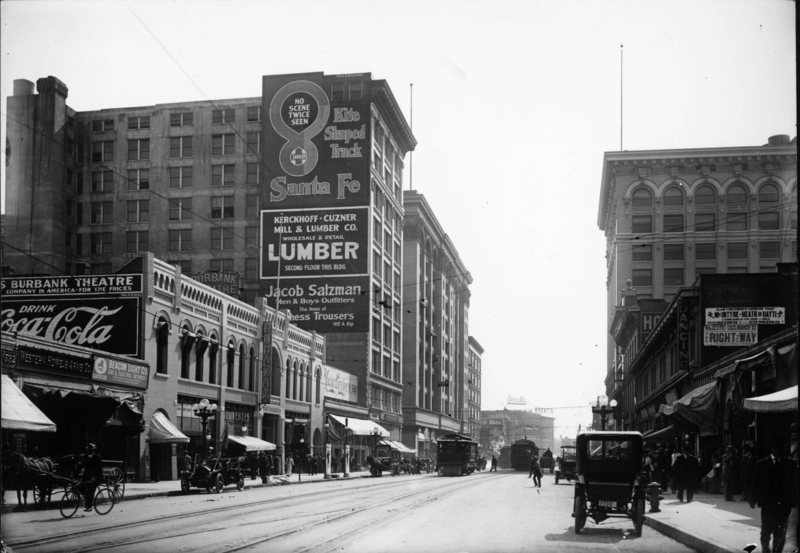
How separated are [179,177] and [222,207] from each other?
415 centimetres

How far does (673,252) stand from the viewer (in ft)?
280

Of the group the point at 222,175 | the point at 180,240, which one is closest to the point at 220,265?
the point at 180,240

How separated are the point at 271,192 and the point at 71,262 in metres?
22.7

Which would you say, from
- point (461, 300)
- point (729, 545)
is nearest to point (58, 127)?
point (729, 545)

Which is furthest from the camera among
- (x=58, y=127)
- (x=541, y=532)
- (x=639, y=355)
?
(x=639, y=355)

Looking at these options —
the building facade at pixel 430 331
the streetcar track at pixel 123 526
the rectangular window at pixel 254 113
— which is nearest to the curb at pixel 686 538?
the streetcar track at pixel 123 526

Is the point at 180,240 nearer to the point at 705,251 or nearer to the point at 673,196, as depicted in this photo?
the point at 673,196

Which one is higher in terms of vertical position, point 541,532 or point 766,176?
point 766,176

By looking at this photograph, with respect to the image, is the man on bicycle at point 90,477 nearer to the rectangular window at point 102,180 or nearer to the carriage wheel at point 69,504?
the carriage wheel at point 69,504

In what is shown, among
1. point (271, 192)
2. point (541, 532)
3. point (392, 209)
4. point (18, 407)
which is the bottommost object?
point (541, 532)

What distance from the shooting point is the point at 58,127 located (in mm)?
51094

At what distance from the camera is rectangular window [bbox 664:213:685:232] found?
258 feet

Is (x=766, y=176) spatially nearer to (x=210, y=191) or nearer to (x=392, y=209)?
(x=392, y=209)

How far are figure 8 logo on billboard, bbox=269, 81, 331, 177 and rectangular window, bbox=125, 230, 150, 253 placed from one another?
22.8 meters
